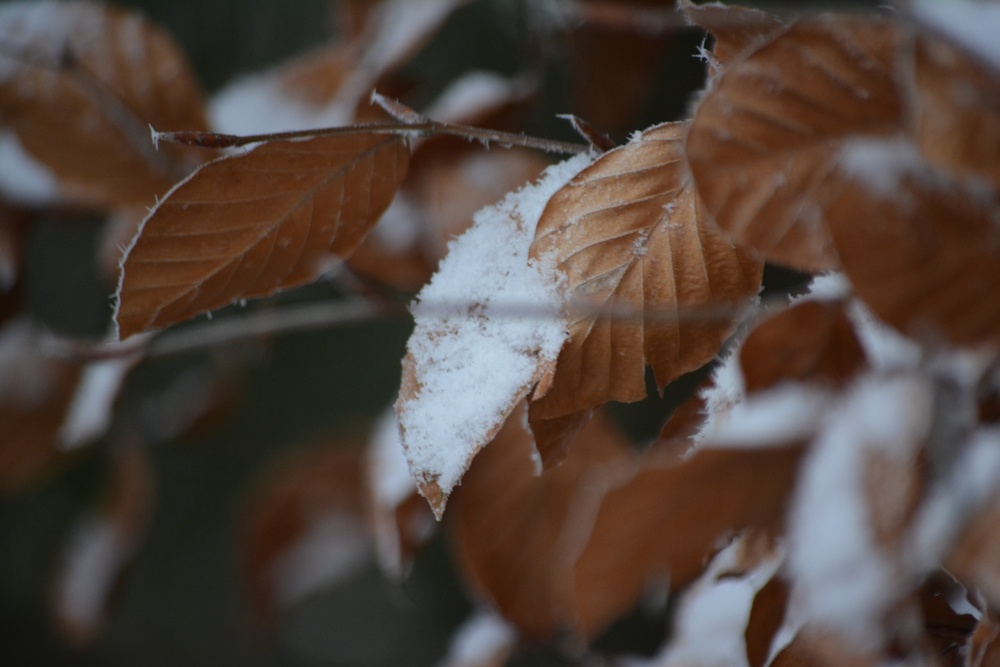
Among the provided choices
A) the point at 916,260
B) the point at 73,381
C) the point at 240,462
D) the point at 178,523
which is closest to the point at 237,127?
the point at 73,381

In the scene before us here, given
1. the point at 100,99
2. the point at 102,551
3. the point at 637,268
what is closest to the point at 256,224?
the point at 637,268

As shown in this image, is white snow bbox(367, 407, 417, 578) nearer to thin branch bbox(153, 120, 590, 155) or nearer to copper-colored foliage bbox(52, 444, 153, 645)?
thin branch bbox(153, 120, 590, 155)

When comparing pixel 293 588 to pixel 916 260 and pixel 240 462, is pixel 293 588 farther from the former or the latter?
pixel 916 260

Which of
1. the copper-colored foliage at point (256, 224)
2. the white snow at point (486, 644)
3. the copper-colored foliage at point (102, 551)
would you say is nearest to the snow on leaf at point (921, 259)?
the copper-colored foliage at point (256, 224)

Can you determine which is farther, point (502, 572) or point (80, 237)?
point (80, 237)

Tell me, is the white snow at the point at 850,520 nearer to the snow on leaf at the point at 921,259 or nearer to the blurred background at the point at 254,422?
the snow on leaf at the point at 921,259

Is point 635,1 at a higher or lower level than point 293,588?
higher

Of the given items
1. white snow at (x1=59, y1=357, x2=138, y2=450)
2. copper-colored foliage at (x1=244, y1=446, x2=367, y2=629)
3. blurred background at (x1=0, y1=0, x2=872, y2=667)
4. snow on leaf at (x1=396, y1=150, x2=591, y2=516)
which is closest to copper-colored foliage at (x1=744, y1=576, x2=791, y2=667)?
snow on leaf at (x1=396, y1=150, x2=591, y2=516)
